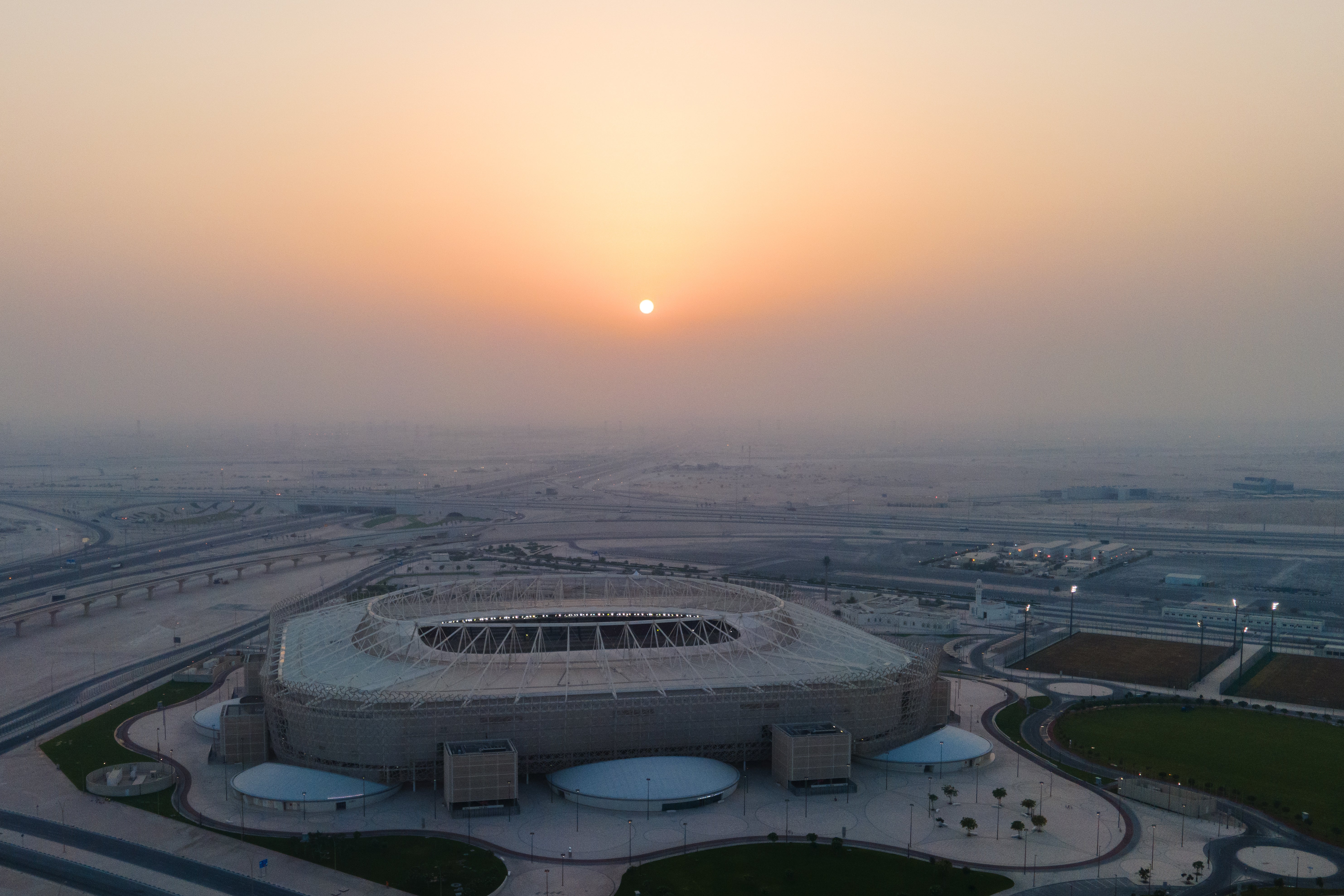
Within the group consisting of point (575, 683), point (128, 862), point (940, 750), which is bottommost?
point (128, 862)

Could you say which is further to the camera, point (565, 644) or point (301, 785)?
point (565, 644)

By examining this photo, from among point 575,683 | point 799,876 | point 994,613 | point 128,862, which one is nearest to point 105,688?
point 128,862

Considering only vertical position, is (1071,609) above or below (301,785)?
above

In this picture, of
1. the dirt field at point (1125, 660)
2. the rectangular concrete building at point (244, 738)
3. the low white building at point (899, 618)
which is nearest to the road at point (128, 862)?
the rectangular concrete building at point (244, 738)

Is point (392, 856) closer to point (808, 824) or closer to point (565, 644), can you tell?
point (808, 824)

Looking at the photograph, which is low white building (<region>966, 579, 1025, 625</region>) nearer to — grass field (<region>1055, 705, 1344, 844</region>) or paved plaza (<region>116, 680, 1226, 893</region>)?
grass field (<region>1055, 705, 1344, 844</region>)

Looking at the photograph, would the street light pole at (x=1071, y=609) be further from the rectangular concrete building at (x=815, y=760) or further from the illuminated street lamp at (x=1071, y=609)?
the rectangular concrete building at (x=815, y=760)

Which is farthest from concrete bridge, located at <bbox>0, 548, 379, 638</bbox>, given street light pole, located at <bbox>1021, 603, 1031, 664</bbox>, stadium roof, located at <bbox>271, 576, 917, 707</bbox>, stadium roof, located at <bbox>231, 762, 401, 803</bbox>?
street light pole, located at <bbox>1021, 603, 1031, 664</bbox>
